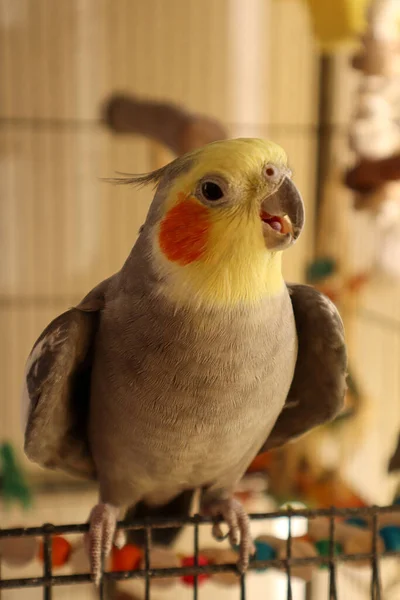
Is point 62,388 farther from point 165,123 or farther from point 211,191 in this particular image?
point 165,123

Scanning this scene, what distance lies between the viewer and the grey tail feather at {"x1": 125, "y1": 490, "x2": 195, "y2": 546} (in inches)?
30.8

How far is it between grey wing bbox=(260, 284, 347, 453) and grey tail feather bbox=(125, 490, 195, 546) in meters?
0.15

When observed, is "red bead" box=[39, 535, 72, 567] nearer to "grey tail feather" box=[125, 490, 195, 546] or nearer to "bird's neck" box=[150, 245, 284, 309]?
"grey tail feather" box=[125, 490, 195, 546]

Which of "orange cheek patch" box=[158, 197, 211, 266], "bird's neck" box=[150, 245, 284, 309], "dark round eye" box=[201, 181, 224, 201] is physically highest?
"dark round eye" box=[201, 181, 224, 201]

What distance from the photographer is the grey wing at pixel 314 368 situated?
2.15 ft

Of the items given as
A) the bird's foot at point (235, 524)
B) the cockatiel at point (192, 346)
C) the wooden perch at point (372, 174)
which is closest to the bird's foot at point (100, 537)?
the cockatiel at point (192, 346)

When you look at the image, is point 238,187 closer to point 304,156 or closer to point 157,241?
point 157,241

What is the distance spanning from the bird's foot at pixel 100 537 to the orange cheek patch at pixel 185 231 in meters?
0.30

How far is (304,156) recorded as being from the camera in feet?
5.38

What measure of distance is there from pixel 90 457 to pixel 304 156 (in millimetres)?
1142

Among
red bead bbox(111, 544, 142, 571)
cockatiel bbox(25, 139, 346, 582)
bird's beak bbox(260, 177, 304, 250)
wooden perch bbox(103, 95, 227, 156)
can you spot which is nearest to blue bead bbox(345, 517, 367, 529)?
cockatiel bbox(25, 139, 346, 582)

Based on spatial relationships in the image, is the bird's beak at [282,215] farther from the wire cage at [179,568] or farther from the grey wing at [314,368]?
the wire cage at [179,568]

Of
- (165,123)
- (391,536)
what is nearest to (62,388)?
(391,536)

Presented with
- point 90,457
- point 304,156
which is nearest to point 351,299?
point 304,156
